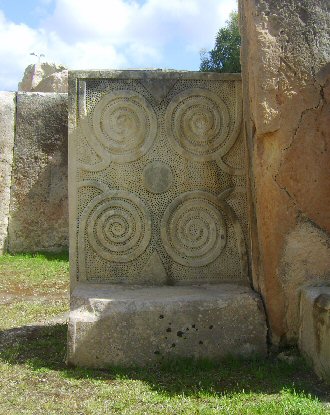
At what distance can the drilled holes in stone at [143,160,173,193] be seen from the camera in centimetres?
380

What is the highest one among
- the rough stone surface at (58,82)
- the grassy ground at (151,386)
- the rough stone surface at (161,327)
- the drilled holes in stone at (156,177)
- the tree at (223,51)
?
the tree at (223,51)

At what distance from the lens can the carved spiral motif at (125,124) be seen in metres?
3.79

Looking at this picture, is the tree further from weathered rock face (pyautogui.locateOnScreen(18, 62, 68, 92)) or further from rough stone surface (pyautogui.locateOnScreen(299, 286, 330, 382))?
rough stone surface (pyautogui.locateOnScreen(299, 286, 330, 382))

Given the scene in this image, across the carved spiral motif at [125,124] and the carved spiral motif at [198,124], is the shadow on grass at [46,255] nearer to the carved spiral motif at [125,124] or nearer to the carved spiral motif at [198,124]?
the carved spiral motif at [125,124]

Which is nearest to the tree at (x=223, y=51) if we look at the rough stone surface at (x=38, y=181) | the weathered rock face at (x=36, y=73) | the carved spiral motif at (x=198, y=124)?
the weathered rock face at (x=36, y=73)

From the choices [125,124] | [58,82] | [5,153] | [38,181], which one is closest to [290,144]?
[125,124]

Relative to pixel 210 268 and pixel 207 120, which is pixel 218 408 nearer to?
pixel 210 268

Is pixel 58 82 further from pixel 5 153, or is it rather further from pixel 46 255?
pixel 46 255

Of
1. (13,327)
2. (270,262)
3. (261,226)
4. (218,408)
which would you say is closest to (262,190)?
(261,226)

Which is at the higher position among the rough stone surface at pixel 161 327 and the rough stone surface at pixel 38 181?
the rough stone surface at pixel 38 181

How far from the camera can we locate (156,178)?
12.5 feet

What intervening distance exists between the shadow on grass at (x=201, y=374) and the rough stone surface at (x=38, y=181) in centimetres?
452

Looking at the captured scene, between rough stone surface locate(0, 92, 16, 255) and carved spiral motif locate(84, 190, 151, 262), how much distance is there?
4.45 m

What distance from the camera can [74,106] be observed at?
3775 mm
